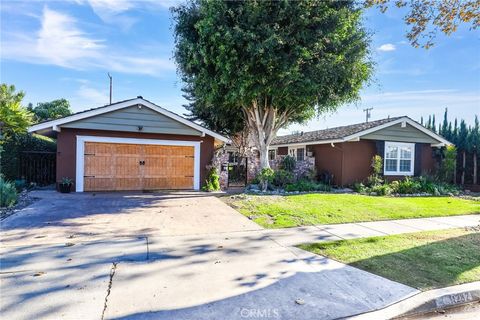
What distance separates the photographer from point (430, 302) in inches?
130

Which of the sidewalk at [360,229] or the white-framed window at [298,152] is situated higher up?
the white-framed window at [298,152]

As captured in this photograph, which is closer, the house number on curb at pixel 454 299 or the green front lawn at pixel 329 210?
the house number on curb at pixel 454 299

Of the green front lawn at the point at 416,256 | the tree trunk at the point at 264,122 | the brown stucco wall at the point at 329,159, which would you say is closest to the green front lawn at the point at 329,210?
the green front lawn at the point at 416,256

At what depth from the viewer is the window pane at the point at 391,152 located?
15320 mm

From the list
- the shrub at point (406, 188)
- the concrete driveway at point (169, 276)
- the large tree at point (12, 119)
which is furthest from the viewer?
the shrub at point (406, 188)

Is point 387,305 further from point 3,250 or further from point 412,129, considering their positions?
point 412,129

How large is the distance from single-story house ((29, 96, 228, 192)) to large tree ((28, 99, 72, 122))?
14116 mm

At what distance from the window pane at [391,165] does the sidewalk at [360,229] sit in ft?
24.3

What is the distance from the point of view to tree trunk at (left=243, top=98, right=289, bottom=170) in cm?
1368

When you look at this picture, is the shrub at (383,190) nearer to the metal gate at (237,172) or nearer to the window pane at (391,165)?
the window pane at (391,165)

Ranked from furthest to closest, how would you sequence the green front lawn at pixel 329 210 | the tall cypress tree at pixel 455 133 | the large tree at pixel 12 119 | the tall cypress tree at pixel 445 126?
the tall cypress tree at pixel 445 126
the tall cypress tree at pixel 455 133
the large tree at pixel 12 119
the green front lawn at pixel 329 210

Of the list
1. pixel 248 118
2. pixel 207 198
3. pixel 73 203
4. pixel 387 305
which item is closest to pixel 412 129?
pixel 248 118

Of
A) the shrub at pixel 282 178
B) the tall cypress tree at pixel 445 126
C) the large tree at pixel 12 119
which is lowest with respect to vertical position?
the shrub at pixel 282 178

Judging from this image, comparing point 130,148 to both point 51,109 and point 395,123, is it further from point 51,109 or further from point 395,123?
point 51,109
